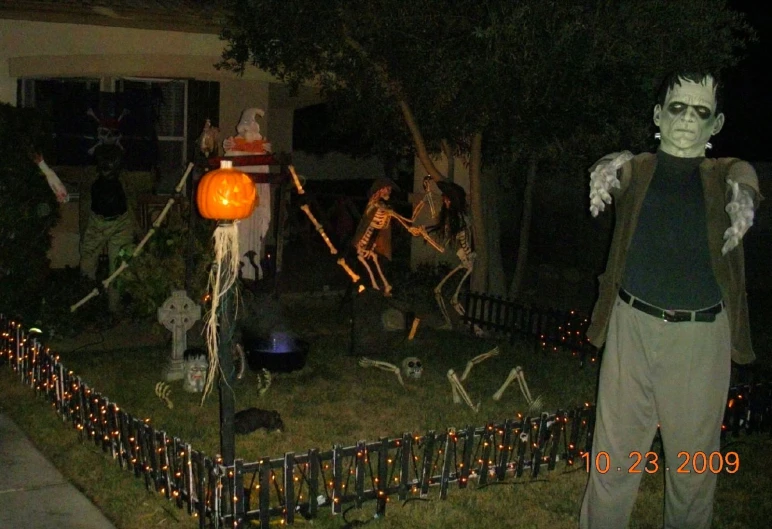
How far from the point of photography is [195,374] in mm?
7059

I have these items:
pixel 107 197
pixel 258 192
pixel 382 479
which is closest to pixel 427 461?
pixel 382 479

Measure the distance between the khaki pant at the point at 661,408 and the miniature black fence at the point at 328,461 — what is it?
0.95 meters

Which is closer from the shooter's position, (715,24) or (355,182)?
(715,24)

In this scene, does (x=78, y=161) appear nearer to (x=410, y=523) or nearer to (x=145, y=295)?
(x=145, y=295)

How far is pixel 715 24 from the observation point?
784 centimetres

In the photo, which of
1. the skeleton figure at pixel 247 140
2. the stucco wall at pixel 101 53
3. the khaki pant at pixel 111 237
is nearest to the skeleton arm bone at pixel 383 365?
the skeleton figure at pixel 247 140

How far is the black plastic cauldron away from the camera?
7379mm

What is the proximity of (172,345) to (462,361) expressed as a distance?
2.57 meters

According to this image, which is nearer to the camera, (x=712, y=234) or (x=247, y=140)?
(x=712, y=234)

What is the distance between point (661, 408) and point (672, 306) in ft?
1.68

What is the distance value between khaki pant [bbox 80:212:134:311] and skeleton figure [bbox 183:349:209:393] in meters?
2.34

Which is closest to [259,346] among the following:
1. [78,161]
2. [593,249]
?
[78,161]

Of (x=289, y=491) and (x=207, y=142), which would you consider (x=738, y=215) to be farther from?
(x=207, y=142)

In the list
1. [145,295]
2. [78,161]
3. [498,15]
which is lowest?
[145,295]
